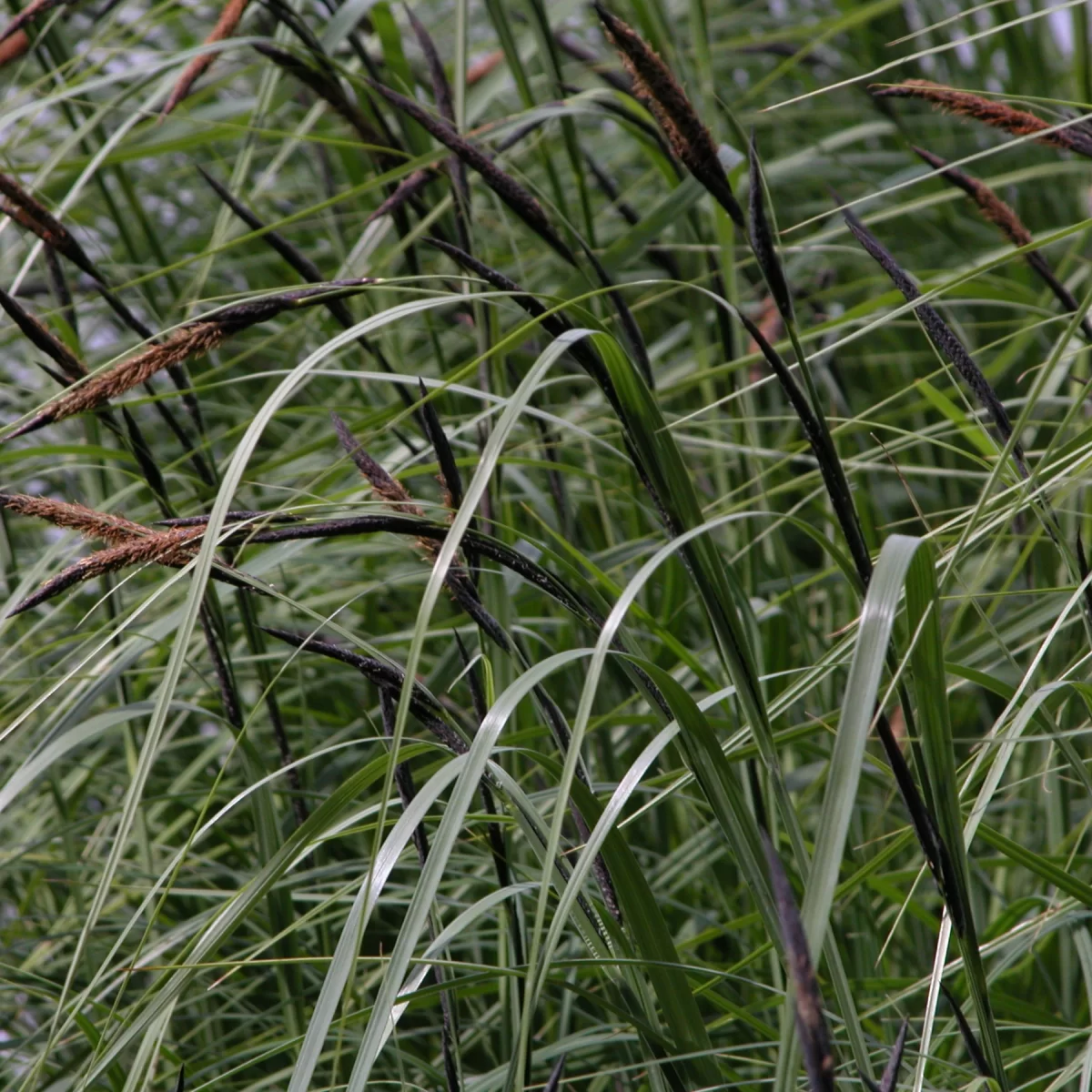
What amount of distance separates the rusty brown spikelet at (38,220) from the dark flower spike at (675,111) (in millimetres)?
415

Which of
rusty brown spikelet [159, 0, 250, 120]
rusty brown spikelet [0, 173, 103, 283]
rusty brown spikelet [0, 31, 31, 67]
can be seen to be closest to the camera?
rusty brown spikelet [0, 173, 103, 283]

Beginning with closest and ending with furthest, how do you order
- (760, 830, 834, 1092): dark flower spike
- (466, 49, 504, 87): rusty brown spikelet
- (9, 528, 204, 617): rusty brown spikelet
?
(760, 830, 834, 1092): dark flower spike → (9, 528, 204, 617): rusty brown spikelet → (466, 49, 504, 87): rusty brown spikelet

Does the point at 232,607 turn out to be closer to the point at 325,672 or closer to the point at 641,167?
the point at 325,672

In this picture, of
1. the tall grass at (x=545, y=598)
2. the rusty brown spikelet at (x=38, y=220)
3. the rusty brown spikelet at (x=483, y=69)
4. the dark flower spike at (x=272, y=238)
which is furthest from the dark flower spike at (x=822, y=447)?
the rusty brown spikelet at (x=483, y=69)

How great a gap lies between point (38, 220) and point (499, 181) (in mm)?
335

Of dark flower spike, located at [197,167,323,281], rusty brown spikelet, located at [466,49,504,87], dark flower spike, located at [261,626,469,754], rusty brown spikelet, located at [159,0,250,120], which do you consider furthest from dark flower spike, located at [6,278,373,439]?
rusty brown spikelet, located at [466,49,504,87]

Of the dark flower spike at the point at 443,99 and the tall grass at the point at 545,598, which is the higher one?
the dark flower spike at the point at 443,99

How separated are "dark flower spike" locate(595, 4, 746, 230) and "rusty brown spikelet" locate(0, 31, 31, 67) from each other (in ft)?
2.63

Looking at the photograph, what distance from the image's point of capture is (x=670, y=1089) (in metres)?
0.57

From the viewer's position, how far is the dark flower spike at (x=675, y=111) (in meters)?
0.48

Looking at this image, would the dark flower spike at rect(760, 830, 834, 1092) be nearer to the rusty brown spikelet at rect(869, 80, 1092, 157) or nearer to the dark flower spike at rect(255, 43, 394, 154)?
the rusty brown spikelet at rect(869, 80, 1092, 157)

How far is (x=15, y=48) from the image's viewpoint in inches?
43.2

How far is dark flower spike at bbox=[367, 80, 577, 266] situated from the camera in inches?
23.9

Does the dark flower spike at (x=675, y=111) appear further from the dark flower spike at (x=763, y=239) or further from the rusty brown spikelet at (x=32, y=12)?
the rusty brown spikelet at (x=32, y=12)
